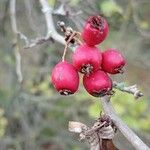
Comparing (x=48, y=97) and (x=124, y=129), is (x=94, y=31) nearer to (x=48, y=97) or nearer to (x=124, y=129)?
(x=124, y=129)

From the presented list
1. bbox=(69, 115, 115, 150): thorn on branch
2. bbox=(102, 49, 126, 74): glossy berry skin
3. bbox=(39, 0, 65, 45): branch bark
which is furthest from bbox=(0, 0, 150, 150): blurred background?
bbox=(69, 115, 115, 150): thorn on branch

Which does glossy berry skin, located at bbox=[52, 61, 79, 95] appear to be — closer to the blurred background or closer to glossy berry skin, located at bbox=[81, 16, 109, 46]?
glossy berry skin, located at bbox=[81, 16, 109, 46]

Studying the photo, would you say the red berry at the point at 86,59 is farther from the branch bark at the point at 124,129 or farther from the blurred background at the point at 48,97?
the blurred background at the point at 48,97

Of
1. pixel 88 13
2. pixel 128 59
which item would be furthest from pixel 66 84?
pixel 128 59

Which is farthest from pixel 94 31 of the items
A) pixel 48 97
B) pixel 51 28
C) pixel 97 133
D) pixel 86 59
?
pixel 48 97

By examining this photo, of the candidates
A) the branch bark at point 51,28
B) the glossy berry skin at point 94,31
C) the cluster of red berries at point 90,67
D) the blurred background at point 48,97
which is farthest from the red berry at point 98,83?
the blurred background at point 48,97

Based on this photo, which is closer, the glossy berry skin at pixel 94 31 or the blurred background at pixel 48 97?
the glossy berry skin at pixel 94 31

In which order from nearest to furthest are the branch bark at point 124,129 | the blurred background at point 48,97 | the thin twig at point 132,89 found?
the branch bark at point 124,129, the thin twig at point 132,89, the blurred background at point 48,97
